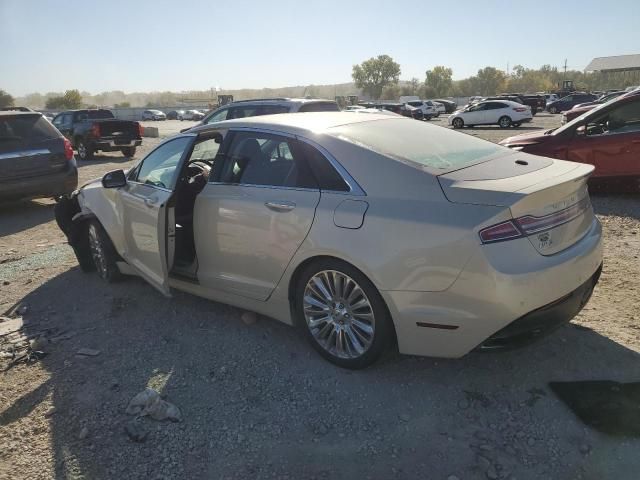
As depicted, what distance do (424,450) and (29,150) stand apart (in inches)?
335

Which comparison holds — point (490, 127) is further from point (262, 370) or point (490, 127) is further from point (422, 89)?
point (422, 89)

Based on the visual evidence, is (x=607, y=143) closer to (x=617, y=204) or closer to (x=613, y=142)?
(x=613, y=142)

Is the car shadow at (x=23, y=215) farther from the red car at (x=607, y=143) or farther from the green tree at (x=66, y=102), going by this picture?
the green tree at (x=66, y=102)

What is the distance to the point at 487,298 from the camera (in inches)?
104

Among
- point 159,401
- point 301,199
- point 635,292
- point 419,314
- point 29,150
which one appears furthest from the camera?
point 29,150

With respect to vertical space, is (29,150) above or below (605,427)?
above

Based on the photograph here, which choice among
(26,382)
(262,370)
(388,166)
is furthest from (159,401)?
(388,166)

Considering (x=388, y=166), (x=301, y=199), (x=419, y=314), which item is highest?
(x=388, y=166)

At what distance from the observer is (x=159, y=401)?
3045mm

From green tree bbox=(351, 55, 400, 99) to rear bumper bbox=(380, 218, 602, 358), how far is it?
115 m

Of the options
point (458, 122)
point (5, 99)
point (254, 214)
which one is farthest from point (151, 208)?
point (5, 99)

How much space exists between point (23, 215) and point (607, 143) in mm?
9756

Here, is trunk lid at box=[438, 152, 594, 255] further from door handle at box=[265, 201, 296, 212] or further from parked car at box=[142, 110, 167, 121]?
parked car at box=[142, 110, 167, 121]

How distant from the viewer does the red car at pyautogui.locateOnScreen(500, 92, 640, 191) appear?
734cm
